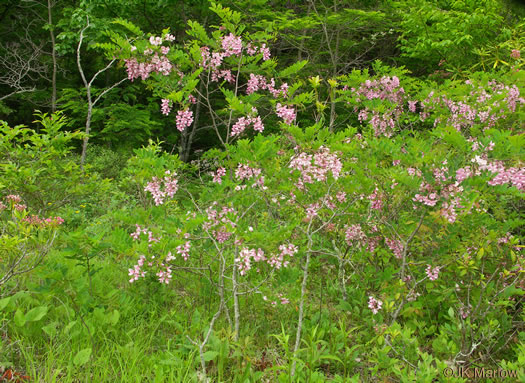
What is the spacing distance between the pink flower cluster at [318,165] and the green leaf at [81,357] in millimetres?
1759

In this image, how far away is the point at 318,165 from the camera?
281 cm

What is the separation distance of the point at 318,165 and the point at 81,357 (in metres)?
1.91

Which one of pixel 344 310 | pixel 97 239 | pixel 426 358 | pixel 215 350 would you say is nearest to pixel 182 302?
pixel 215 350

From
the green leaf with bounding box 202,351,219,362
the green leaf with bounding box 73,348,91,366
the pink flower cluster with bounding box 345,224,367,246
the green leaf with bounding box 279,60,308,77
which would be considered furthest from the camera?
the green leaf with bounding box 279,60,308,77

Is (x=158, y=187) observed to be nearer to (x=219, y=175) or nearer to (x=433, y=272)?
(x=219, y=175)

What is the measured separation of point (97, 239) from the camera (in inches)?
96.7

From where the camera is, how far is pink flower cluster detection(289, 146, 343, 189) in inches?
109

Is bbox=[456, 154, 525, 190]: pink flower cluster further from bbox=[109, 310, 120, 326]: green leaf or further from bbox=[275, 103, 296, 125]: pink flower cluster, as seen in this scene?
bbox=[109, 310, 120, 326]: green leaf

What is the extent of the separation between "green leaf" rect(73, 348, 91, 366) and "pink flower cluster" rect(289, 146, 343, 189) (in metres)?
1.76

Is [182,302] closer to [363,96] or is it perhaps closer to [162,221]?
[162,221]

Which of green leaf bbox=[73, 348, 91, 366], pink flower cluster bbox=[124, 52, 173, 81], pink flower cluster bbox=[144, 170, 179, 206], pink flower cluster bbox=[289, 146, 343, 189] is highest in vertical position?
pink flower cluster bbox=[124, 52, 173, 81]

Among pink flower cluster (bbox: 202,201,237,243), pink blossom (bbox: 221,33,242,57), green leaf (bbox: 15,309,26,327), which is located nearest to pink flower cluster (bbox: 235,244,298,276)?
pink flower cluster (bbox: 202,201,237,243)

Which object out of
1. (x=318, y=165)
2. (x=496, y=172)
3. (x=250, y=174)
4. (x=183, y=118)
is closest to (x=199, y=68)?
(x=183, y=118)

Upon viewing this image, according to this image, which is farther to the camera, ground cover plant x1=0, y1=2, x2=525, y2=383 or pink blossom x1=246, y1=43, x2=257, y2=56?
pink blossom x1=246, y1=43, x2=257, y2=56
